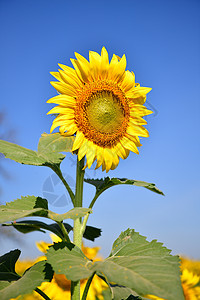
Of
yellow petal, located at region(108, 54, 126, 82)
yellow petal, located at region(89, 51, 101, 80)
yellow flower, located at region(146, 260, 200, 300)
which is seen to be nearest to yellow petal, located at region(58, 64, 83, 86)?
yellow petal, located at region(89, 51, 101, 80)

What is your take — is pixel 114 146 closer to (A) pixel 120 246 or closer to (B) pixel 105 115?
(B) pixel 105 115

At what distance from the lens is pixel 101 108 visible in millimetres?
2145

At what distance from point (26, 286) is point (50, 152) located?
693 millimetres

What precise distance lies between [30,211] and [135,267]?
1.86 feet

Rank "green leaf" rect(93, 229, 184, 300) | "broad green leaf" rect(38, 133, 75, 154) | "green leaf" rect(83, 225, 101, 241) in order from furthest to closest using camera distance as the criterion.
→ "green leaf" rect(83, 225, 101, 241) → "broad green leaf" rect(38, 133, 75, 154) → "green leaf" rect(93, 229, 184, 300)

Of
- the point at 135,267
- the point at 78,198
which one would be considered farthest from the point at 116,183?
the point at 135,267

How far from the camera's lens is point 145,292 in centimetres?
143

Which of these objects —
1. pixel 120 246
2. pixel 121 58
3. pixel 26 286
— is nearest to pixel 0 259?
pixel 26 286

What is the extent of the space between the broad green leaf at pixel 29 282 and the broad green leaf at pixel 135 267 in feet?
0.52

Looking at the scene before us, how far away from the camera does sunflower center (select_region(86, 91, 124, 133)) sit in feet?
6.93

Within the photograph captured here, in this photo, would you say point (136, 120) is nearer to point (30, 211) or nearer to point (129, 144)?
point (129, 144)

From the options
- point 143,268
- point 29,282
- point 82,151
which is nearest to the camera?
point 143,268

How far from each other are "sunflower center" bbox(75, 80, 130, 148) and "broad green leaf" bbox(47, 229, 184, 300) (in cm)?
65

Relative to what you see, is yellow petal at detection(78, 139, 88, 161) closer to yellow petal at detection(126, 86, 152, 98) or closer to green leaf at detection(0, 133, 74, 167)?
green leaf at detection(0, 133, 74, 167)
